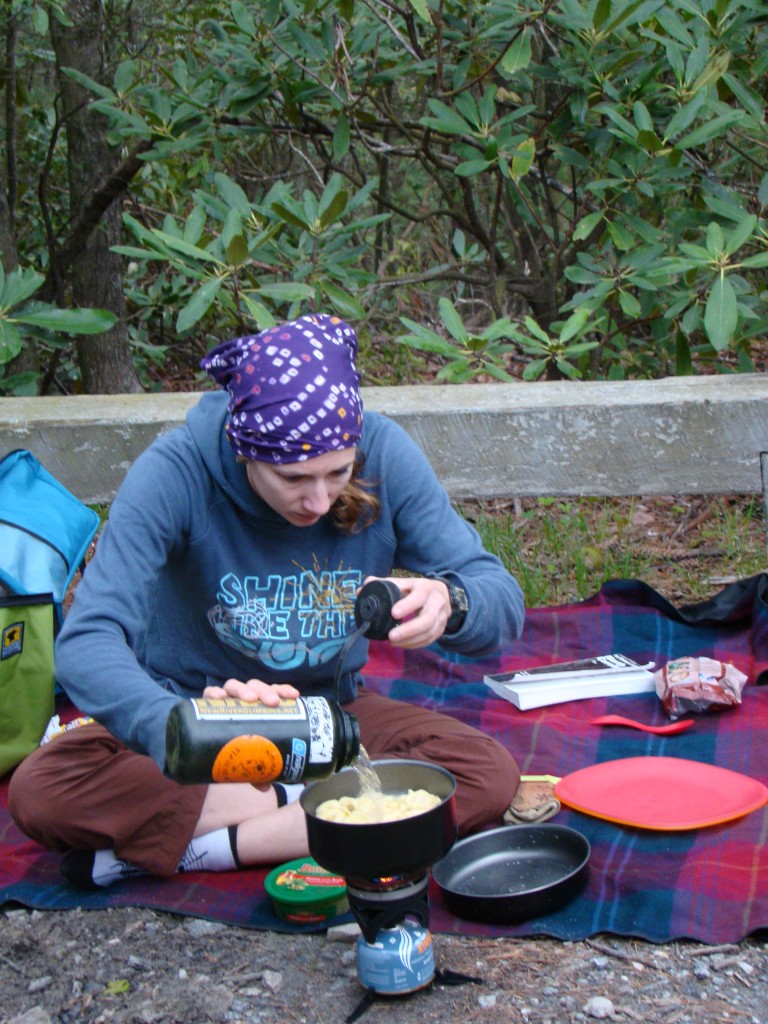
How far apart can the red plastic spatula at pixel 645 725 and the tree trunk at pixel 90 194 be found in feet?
9.32

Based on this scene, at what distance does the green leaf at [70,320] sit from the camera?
3.38m

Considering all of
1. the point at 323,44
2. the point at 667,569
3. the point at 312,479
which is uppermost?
the point at 323,44

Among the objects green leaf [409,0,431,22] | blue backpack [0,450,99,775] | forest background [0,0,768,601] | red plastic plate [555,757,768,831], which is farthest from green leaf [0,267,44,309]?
red plastic plate [555,757,768,831]

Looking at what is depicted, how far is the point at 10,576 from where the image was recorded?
9.29 feet

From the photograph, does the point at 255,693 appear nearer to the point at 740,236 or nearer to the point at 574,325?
the point at 574,325

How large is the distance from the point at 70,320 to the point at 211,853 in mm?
1777

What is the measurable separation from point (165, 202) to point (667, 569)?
289cm

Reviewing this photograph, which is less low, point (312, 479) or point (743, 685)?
point (312, 479)

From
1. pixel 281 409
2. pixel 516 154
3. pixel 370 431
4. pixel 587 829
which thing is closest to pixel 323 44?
pixel 516 154

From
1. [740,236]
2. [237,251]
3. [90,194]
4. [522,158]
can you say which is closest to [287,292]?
[237,251]

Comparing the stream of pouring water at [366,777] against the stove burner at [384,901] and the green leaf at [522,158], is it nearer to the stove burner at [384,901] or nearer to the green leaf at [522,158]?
the stove burner at [384,901]

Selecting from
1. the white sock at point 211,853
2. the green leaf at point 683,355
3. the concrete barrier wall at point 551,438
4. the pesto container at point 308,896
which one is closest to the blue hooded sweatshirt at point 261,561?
the white sock at point 211,853

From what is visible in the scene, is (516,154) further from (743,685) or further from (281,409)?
(281,409)

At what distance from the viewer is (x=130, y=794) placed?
228cm
